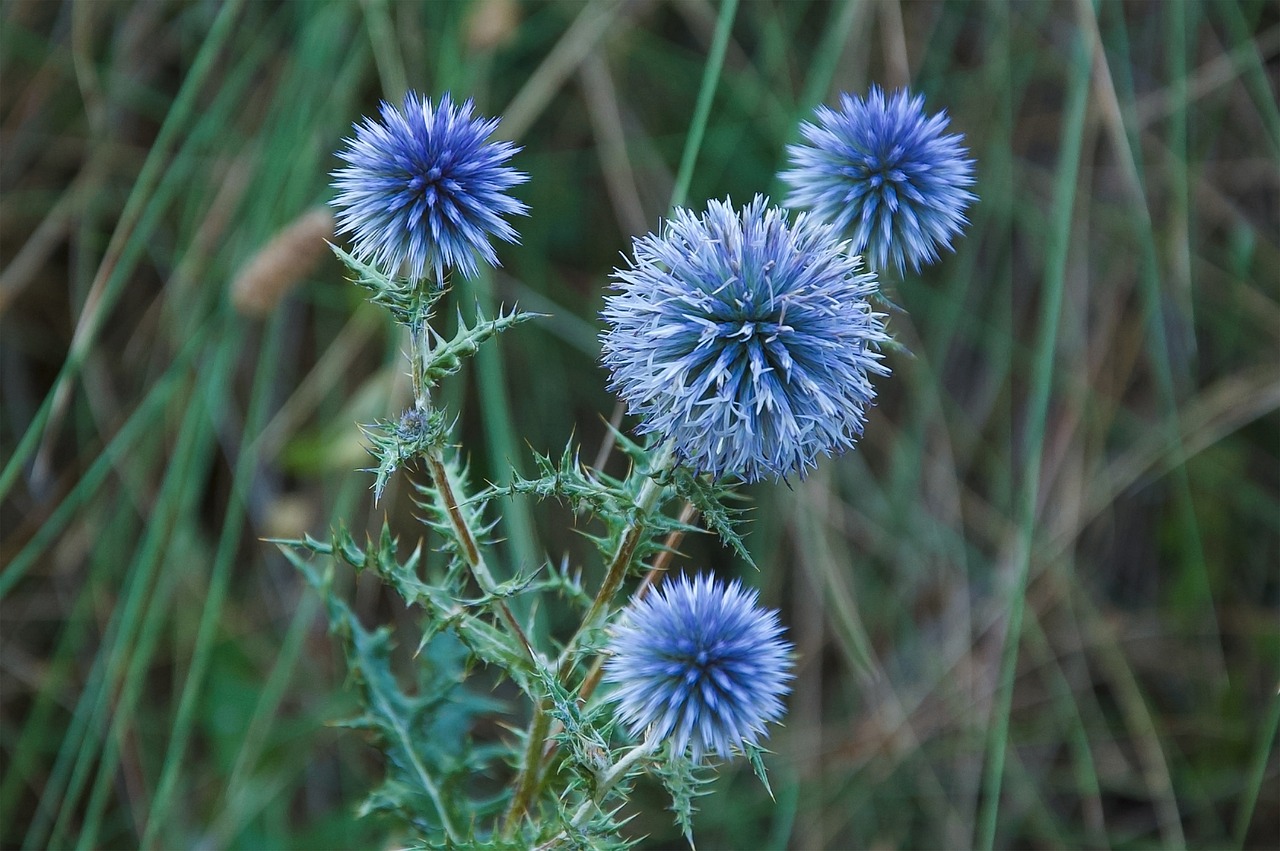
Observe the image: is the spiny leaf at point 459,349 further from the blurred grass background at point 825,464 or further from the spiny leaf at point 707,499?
the blurred grass background at point 825,464

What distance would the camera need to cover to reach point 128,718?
2.81 m

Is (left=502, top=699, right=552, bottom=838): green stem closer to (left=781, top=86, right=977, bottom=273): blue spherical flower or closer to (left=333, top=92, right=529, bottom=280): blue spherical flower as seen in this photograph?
(left=333, top=92, right=529, bottom=280): blue spherical flower

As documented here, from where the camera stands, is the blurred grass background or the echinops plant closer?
the echinops plant

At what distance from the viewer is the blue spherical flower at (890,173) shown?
1.57 meters

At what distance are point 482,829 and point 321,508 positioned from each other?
103cm

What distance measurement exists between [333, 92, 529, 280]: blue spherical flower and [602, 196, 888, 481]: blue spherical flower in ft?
0.68

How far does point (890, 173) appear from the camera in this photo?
1562 millimetres

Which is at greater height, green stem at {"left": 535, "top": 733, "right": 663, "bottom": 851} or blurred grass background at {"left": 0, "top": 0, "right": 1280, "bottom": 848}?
blurred grass background at {"left": 0, "top": 0, "right": 1280, "bottom": 848}

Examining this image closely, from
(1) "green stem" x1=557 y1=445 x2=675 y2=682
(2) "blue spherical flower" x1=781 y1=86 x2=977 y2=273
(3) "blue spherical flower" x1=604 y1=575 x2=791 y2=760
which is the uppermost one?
(2) "blue spherical flower" x1=781 y1=86 x2=977 y2=273

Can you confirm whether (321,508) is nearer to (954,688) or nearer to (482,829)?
(482,829)

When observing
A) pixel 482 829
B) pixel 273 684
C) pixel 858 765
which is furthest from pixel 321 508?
pixel 858 765

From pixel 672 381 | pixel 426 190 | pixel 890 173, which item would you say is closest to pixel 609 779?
pixel 672 381

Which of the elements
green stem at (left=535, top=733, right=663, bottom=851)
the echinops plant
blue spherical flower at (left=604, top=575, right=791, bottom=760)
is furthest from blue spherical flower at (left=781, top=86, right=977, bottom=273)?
green stem at (left=535, top=733, right=663, bottom=851)

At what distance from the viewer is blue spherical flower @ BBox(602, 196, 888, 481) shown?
1.36m
